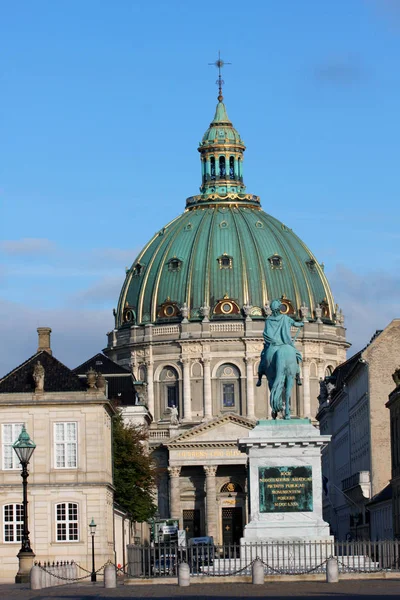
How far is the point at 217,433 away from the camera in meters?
180

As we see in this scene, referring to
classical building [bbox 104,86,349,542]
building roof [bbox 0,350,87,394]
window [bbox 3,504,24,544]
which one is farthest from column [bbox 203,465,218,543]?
window [bbox 3,504,24,544]

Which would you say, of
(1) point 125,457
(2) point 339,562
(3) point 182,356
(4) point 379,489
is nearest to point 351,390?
(4) point 379,489

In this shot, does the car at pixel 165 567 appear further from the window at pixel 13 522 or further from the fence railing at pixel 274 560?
the window at pixel 13 522

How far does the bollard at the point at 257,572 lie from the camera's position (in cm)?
5822

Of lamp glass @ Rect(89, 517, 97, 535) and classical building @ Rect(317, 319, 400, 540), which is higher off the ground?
classical building @ Rect(317, 319, 400, 540)

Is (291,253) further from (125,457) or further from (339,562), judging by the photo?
(339,562)

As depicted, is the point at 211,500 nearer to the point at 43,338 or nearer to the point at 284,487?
the point at 43,338

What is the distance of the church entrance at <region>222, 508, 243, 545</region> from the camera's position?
18150 cm

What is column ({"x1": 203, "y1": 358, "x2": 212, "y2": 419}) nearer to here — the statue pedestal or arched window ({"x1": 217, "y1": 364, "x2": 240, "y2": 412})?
arched window ({"x1": 217, "y1": 364, "x2": 240, "y2": 412})

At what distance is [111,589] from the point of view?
196 feet

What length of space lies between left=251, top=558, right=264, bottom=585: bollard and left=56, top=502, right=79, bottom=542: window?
92.7 ft

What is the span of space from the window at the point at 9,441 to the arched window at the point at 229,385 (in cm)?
10602

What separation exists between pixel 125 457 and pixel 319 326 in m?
86.1

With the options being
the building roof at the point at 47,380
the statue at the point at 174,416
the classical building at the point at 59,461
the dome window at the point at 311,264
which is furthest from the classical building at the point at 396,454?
the dome window at the point at 311,264
